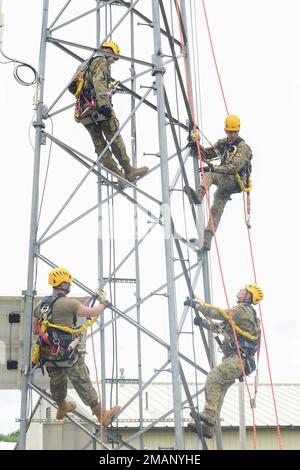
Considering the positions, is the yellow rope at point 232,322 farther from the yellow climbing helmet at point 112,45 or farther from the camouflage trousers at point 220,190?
the yellow climbing helmet at point 112,45

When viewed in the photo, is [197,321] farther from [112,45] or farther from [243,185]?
[112,45]

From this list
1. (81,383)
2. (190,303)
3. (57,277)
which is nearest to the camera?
(57,277)

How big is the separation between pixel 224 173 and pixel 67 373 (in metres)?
3.98

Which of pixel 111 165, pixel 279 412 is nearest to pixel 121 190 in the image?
pixel 111 165

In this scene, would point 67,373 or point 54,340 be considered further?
point 67,373

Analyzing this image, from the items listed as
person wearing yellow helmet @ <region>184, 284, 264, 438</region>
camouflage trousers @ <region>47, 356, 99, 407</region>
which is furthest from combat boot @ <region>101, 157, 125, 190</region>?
camouflage trousers @ <region>47, 356, 99, 407</region>

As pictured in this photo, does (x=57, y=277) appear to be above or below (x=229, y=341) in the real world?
above

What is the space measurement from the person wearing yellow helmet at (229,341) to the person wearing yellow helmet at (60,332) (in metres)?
1.49

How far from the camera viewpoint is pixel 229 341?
11.0 metres

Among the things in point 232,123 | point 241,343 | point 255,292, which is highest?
point 232,123

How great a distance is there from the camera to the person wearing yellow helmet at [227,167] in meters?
11.8

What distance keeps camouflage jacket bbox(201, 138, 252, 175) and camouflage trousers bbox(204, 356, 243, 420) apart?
2898mm

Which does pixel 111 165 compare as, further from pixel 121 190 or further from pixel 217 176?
pixel 217 176

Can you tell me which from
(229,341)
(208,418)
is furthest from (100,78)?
(208,418)
